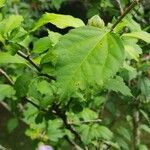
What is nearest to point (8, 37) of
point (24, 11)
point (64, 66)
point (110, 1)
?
point (64, 66)

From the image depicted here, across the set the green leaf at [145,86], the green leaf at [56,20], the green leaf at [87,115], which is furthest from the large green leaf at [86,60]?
the green leaf at [87,115]

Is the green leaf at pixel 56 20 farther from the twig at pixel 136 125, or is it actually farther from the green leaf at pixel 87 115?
the twig at pixel 136 125

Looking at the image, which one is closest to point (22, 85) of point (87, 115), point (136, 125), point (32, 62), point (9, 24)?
point (32, 62)

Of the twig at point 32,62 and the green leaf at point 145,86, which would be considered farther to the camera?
the green leaf at point 145,86

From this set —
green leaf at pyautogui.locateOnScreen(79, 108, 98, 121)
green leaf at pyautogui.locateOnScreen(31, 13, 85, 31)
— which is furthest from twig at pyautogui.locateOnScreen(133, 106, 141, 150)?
green leaf at pyautogui.locateOnScreen(31, 13, 85, 31)

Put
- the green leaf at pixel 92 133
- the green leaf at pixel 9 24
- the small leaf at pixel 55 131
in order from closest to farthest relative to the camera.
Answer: the green leaf at pixel 9 24 < the green leaf at pixel 92 133 < the small leaf at pixel 55 131

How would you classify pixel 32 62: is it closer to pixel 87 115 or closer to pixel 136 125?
pixel 87 115

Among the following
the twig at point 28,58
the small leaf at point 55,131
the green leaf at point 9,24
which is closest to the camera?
the green leaf at point 9,24

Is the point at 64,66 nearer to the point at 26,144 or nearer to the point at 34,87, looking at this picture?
the point at 34,87
